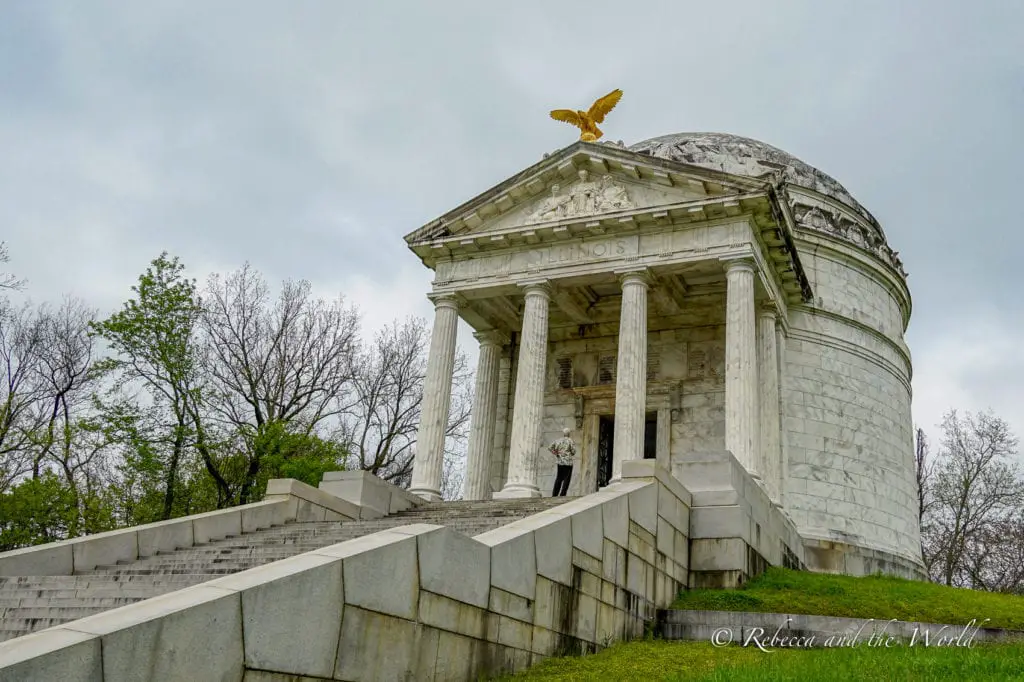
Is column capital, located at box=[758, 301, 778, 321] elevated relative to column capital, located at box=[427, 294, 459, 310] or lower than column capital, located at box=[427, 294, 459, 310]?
elevated

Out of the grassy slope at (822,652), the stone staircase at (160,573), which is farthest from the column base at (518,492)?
the grassy slope at (822,652)

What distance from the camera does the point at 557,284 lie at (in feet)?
72.6

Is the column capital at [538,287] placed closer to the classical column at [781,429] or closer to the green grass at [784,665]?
the classical column at [781,429]

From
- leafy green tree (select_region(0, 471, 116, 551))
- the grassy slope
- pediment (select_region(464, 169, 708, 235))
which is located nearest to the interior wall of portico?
pediment (select_region(464, 169, 708, 235))

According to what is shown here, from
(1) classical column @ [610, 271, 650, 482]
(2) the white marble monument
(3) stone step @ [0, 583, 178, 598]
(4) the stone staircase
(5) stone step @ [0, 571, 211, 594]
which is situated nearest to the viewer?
(4) the stone staircase

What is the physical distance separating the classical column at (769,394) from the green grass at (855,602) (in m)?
6.92

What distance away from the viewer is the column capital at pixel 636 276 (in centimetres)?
2102

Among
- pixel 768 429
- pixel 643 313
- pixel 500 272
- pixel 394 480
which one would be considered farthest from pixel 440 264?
pixel 394 480

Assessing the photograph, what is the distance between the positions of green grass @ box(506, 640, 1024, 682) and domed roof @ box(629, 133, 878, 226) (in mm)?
19939

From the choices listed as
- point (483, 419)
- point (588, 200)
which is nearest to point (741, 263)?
point (588, 200)

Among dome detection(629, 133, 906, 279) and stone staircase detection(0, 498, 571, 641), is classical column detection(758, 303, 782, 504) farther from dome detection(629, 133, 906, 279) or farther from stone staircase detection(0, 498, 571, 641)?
stone staircase detection(0, 498, 571, 641)

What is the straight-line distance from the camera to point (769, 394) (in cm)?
2225

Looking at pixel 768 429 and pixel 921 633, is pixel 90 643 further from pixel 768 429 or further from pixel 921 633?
pixel 768 429

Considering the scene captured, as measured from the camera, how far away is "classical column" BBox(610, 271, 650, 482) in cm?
1966
